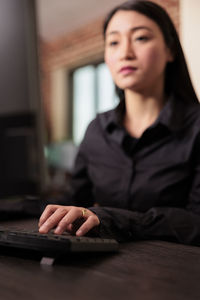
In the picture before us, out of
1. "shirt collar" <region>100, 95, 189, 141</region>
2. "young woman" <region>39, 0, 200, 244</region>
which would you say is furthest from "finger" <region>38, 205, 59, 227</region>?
"shirt collar" <region>100, 95, 189, 141</region>

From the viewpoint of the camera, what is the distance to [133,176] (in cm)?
87

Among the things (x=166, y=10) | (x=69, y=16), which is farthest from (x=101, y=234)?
(x=69, y=16)

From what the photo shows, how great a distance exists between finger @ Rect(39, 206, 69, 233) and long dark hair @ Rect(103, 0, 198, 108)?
1.66 feet

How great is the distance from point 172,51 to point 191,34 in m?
0.06

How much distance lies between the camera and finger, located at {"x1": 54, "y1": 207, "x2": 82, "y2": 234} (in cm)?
52

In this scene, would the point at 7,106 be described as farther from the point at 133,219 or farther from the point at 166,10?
A: the point at 133,219

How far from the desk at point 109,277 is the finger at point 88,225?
4 centimetres

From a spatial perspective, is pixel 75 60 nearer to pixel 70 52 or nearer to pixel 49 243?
pixel 70 52

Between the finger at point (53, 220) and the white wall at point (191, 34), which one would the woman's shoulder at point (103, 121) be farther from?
the finger at point (53, 220)

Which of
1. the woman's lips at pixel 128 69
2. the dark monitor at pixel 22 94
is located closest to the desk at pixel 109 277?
the woman's lips at pixel 128 69

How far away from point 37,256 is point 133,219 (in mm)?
221

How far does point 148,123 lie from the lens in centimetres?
92

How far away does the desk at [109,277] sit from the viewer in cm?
37

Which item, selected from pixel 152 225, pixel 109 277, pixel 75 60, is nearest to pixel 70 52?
pixel 75 60
